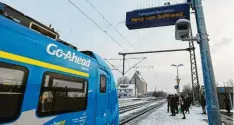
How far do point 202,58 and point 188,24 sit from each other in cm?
75

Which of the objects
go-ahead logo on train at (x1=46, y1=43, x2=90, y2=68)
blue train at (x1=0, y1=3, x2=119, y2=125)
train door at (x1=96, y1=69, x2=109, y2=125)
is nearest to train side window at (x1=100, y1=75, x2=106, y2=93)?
train door at (x1=96, y1=69, x2=109, y2=125)

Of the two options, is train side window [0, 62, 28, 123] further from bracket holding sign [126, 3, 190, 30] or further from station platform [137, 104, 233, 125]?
station platform [137, 104, 233, 125]

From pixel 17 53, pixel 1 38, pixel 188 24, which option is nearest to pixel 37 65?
pixel 17 53

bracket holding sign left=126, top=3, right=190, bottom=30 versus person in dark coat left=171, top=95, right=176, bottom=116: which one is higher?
bracket holding sign left=126, top=3, right=190, bottom=30

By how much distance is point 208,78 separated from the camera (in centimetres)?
385

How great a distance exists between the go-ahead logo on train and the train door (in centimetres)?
93

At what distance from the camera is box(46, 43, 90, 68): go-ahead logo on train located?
172 inches

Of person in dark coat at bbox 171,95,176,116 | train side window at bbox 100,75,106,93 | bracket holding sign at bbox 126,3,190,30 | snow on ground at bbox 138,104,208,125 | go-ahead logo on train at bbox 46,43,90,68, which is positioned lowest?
snow on ground at bbox 138,104,208,125

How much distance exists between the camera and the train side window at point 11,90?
3.19 metres

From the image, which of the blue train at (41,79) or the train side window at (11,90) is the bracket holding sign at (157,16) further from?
the train side window at (11,90)

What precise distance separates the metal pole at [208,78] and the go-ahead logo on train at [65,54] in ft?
9.80

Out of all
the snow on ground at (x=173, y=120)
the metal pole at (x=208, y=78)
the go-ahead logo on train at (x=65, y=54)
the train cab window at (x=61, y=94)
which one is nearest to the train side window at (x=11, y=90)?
the train cab window at (x=61, y=94)

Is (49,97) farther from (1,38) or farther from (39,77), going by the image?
(1,38)

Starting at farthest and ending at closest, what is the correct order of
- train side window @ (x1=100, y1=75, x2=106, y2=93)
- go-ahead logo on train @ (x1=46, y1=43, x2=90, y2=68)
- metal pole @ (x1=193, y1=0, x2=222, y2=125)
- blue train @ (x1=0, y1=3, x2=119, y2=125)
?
train side window @ (x1=100, y1=75, x2=106, y2=93), go-ahead logo on train @ (x1=46, y1=43, x2=90, y2=68), metal pole @ (x1=193, y1=0, x2=222, y2=125), blue train @ (x1=0, y1=3, x2=119, y2=125)
